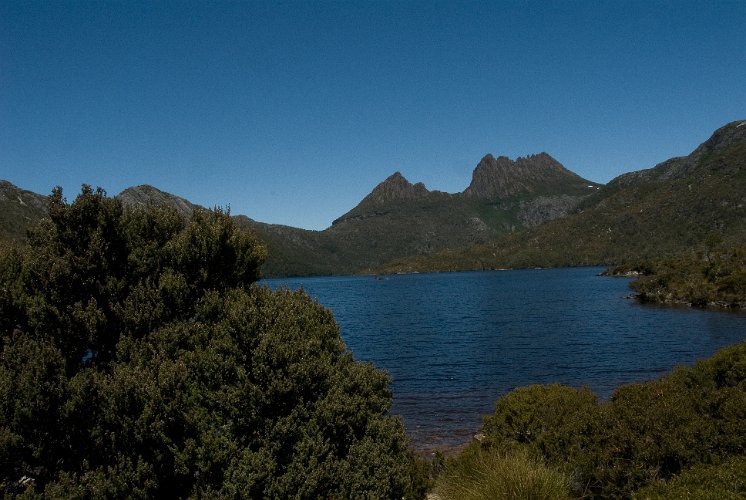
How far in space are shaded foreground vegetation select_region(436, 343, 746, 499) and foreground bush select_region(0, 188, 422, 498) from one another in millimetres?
3334

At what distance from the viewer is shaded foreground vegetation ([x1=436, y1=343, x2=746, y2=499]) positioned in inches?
465

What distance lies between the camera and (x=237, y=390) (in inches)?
539

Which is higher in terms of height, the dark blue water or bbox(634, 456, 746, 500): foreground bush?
bbox(634, 456, 746, 500): foreground bush

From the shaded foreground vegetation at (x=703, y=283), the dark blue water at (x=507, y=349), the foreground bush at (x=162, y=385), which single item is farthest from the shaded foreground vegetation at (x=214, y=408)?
the shaded foreground vegetation at (x=703, y=283)

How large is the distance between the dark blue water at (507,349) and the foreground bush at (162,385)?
4658 mm

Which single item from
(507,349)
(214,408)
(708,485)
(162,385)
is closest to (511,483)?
(708,485)

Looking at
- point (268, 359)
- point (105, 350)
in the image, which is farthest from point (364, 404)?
point (105, 350)

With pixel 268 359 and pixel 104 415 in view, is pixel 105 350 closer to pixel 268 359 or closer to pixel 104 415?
pixel 104 415

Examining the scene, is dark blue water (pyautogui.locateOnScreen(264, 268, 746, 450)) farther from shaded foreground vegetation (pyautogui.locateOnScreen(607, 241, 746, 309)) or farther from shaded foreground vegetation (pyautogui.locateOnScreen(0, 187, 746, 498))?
shaded foreground vegetation (pyautogui.locateOnScreen(607, 241, 746, 309))

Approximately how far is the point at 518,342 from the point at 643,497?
6335 cm

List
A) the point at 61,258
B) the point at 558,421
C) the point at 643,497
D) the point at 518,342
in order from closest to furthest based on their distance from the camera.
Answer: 1. the point at 643,497
2. the point at 61,258
3. the point at 558,421
4. the point at 518,342

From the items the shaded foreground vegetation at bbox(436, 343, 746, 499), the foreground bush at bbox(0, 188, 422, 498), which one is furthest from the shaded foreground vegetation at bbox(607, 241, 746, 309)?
the foreground bush at bbox(0, 188, 422, 498)

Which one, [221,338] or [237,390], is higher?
[221,338]

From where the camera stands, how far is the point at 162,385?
14.3 metres
